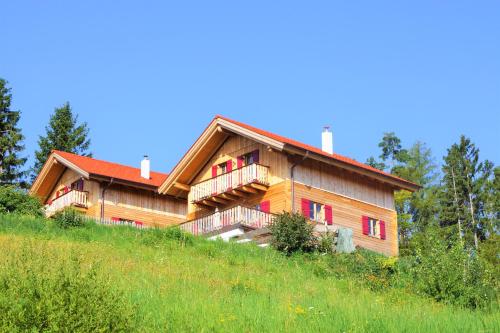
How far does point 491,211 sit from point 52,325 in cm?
5177

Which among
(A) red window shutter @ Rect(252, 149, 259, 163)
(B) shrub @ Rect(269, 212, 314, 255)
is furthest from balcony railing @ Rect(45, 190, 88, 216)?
(B) shrub @ Rect(269, 212, 314, 255)

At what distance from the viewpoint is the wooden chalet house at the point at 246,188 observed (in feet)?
120

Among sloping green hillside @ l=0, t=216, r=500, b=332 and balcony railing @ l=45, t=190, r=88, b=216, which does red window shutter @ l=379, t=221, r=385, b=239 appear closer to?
sloping green hillside @ l=0, t=216, r=500, b=332

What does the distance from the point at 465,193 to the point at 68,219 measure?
129 feet

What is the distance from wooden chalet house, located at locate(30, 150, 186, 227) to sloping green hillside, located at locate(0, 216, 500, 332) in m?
14.2

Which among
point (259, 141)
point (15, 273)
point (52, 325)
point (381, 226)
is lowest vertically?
point (52, 325)

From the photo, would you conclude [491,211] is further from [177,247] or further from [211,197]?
[177,247]

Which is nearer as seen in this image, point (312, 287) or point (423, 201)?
point (312, 287)

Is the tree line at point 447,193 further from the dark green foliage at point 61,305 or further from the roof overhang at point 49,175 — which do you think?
the dark green foliage at point 61,305

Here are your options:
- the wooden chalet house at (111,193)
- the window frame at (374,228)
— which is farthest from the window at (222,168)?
the window frame at (374,228)

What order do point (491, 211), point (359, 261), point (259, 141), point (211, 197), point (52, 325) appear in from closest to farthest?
point (52, 325), point (359, 261), point (259, 141), point (211, 197), point (491, 211)

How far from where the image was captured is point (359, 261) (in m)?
26.6

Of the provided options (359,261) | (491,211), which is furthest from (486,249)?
(359,261)

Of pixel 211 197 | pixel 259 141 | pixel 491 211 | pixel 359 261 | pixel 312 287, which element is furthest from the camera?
pixel 491 211
